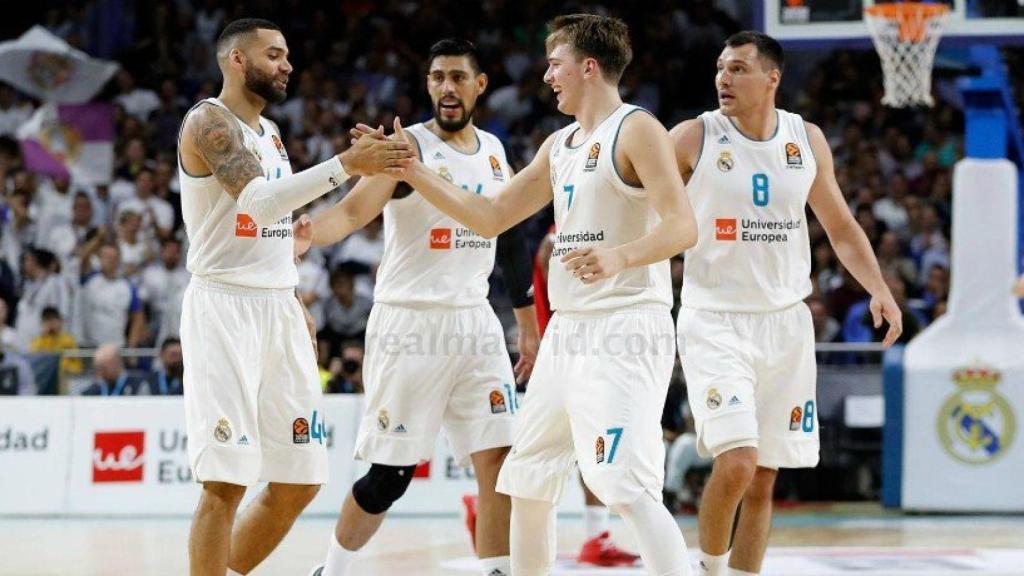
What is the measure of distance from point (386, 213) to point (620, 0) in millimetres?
12841

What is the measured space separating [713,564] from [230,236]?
2538 millimetres

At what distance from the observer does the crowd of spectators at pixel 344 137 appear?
48.1 feet

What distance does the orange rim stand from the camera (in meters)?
11.6

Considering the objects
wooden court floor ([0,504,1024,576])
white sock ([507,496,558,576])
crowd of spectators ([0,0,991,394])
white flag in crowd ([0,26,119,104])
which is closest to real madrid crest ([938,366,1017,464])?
wooden court floor ([0,504,1024,576])

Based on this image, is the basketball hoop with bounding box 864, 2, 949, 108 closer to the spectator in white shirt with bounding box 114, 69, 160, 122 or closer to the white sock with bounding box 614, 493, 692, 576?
the white sock with bounding box 614, 493, 692, 576

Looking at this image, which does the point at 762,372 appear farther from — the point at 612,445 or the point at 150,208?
the point at 150,208

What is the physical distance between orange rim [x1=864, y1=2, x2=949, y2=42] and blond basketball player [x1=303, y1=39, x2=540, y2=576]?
508 cm

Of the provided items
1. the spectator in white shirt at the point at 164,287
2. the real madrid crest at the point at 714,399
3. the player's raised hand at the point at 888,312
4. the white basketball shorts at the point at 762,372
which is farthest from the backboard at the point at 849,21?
the spectator in white shirt at the point at 164,287

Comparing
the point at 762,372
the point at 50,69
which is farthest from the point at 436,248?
the point at 50,69

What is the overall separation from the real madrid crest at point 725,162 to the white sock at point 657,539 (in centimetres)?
193

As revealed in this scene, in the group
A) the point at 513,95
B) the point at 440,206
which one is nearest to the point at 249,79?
the point at 440,206

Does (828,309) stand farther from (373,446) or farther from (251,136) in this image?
(251,136)

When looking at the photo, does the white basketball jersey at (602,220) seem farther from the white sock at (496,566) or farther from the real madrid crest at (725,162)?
the white sock at (496,566)

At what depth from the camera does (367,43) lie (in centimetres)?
1955
